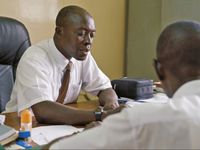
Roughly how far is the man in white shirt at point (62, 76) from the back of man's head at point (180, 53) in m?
0.75

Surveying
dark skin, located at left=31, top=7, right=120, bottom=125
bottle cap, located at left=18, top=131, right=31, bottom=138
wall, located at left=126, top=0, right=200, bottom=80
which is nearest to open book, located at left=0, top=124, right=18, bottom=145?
bottle cap, located at left=18, top=131, right=31, bottom=138

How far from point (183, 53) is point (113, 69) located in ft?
8.78

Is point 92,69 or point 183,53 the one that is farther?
point 92,69

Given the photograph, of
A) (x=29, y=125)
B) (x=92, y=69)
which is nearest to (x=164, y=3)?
(x=92, y=69)

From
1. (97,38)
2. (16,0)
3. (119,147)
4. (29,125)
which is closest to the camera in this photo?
(119,147)

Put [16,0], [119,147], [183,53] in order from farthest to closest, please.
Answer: [16,0] < [183,53] < [119,147]

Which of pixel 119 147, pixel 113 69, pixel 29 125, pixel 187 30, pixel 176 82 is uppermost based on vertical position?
pixel 187 30

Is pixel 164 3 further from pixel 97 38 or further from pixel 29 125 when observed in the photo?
pixel 29 125

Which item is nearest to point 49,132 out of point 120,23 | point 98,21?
point 98,21

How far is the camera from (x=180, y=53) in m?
0.95

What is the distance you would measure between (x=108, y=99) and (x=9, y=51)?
2.26 ft

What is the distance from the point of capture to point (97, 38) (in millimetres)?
3469

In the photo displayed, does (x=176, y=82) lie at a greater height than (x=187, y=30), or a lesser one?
lesser

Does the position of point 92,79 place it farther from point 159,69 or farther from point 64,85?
point 159,69
